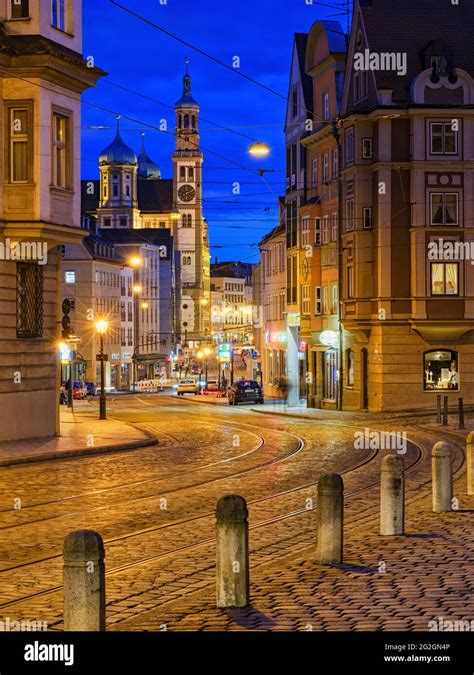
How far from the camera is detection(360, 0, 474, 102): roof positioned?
164 feet

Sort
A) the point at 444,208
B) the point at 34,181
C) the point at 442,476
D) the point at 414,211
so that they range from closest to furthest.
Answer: the point at 442,476 < the point at 34,181 < the point at 414,211 < the point at 444,208

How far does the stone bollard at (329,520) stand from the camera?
41.8ft

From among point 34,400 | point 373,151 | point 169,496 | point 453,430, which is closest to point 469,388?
point 373,151

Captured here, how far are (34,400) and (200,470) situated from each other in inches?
308

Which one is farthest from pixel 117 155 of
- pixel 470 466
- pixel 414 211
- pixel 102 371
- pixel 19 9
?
pixel 470 466

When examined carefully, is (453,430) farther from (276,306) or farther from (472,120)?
(276,306)

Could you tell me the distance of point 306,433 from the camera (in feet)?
122

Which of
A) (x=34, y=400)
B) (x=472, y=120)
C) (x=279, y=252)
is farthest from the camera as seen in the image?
(x=279, y=252)

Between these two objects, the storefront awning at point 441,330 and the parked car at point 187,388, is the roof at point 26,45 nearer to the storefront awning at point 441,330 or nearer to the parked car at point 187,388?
the storefront awning at point 441,330

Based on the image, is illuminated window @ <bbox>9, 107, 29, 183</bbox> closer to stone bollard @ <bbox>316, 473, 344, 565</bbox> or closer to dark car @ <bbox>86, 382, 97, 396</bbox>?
stone bollard @ <bbox>316, 473, 344, 565</bbox>

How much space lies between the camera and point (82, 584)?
8.89 meters

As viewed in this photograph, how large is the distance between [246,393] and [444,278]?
19465 millimetres

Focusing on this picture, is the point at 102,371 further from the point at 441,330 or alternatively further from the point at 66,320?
the point at 441,330
